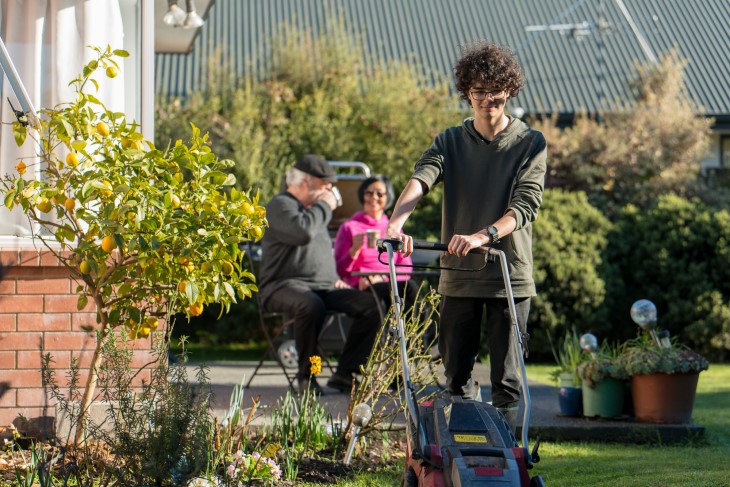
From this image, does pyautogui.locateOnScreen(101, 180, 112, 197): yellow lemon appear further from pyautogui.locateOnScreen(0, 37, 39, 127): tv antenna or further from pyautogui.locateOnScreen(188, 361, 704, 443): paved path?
pyautogui.locateOnScreen(188, 361, 704, 443): paved path

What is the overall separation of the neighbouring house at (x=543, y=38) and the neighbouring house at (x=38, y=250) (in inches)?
425

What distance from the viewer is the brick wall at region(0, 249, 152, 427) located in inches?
213

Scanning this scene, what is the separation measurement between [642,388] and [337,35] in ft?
29.6

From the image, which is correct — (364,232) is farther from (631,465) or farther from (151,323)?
(151,323)

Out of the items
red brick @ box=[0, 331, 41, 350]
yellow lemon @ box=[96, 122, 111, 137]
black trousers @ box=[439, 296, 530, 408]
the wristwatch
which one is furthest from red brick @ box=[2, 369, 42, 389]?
the wristwatch

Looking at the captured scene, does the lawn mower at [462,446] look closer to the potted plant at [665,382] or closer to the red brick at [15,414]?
the red brick at [15,414]

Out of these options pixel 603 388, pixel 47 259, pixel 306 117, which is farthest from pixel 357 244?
pixel 306 117

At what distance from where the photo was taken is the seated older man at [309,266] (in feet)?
23.6

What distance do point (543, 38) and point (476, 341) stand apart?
15.6 metres

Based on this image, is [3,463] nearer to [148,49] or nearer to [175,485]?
[175,485]

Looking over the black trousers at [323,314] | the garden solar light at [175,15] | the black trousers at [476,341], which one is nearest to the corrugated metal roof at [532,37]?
the garden solar light at [175,15]

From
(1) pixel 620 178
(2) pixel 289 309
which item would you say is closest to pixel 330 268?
(2) pixel 289 309

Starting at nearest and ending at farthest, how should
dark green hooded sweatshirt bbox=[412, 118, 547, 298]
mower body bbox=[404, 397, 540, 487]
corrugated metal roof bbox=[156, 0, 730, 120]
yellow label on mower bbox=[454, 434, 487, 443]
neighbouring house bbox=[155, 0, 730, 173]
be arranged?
mower body bbox=[404, 397, 540, 487]
yellow label on mower bbox=[454, 434, 487, 443]
dark green hooded sweatshirt bbox=[412, 118, 547, 298]
neighbouring house bbox=[155, 0, 730, 173]
corrugated metal roof bbox=[156, 0, 730, 120]

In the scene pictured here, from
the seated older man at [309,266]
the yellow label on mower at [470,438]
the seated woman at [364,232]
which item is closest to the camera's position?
the yellow label on mower at [470,438]
